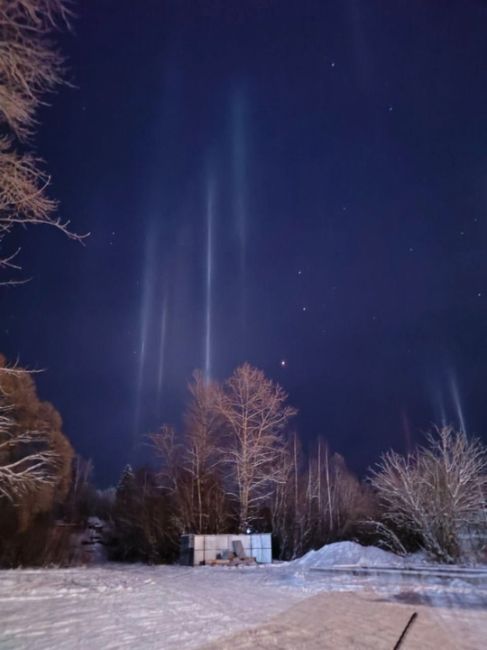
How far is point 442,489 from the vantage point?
56.9ft

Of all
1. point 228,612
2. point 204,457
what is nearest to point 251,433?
point 204,457

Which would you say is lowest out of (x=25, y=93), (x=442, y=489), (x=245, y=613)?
(x=245, y=613)

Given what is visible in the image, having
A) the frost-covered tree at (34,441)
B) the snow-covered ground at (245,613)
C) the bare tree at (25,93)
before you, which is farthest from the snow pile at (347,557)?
the bare tree at (25,93)

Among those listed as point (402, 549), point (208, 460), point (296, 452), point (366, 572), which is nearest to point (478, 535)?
point (402, 549)

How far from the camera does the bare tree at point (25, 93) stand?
5.30 meters

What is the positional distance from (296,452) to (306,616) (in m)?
31.2

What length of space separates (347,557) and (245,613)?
11.5 m

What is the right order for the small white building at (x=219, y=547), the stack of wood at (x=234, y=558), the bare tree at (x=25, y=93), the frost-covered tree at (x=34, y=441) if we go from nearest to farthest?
the bare tree at (x=25, y=93), the stack of wood at (x=234, y=558), the small white building at (x=219, y=547), the frost-covered tree at (x=34, y=441)

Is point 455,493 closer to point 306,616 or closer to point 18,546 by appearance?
point 306,616

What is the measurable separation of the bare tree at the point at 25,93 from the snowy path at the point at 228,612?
14.0 feet

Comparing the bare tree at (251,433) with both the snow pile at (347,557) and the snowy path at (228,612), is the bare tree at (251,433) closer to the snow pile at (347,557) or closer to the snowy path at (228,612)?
the snow pile at (347,557)

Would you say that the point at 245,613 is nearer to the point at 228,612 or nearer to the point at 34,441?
the point at 228,612

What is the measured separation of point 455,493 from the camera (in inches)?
669

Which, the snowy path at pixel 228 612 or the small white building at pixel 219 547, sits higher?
the small white building at pixel 219 547
